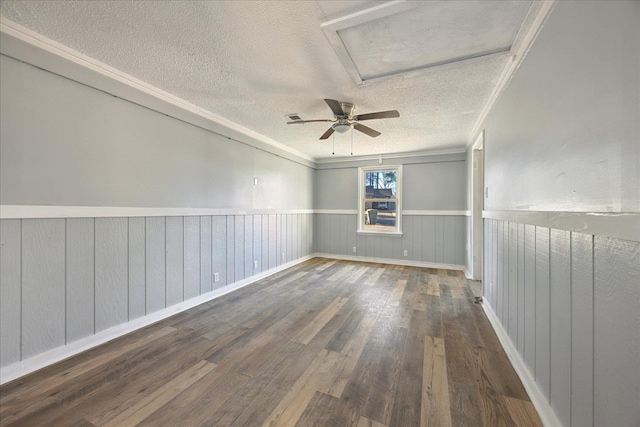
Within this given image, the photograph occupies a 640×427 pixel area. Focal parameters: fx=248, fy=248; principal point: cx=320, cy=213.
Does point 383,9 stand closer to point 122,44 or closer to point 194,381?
point 122,44

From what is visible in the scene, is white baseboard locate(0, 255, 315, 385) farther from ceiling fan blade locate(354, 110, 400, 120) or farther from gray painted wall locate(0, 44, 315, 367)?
ceiling fan blade locate(354, 110, 400, 120)

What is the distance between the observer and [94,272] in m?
2.22

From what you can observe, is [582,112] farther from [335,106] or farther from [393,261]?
[393,261]

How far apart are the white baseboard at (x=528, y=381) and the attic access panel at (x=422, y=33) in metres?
2.33

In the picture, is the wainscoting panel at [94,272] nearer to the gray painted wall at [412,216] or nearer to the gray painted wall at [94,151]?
the gray painted wall at [94,151]

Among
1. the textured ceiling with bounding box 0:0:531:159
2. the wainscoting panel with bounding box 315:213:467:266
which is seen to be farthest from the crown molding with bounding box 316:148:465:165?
the textured ceiling with bounding box 0:0:531:159

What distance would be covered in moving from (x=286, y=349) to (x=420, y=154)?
15.3 feet

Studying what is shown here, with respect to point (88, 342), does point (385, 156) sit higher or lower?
higher

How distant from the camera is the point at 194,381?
70.1 inches

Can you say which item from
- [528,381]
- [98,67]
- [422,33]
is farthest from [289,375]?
[98,67]

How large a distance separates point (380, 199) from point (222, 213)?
11.9 ft

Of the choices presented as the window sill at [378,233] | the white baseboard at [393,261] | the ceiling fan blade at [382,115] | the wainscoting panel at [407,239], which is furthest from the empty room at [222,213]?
the window sill at [378,233]

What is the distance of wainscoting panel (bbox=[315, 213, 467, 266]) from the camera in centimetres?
509

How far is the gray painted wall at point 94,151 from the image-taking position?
5.91ft
